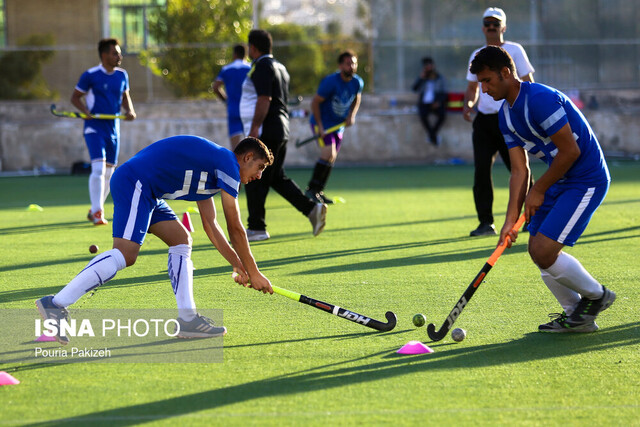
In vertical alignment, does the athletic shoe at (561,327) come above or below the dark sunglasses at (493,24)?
below

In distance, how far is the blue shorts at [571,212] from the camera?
5.07 metres

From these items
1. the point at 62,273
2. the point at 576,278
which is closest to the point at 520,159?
the point at 576,278

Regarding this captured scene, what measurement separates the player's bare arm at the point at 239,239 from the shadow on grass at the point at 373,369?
65cm

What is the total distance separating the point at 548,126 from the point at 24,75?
20077 millimetres

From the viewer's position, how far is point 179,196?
5254 mm

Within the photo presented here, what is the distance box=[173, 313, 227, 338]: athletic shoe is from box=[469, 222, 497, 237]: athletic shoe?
4513mm

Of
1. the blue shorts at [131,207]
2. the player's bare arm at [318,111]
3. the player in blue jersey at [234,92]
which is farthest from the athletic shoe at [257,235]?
the blue shorts at [131,207]

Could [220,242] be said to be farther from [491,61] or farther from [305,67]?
[305,67]

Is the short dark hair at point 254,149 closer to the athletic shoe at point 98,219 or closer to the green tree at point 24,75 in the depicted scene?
the athletic shoe at point 98,219

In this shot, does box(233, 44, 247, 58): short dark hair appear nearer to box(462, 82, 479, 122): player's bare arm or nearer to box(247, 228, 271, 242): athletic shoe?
box(247, 228, 271, 242): athletic shoe

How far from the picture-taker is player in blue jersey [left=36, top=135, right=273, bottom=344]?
194 inches

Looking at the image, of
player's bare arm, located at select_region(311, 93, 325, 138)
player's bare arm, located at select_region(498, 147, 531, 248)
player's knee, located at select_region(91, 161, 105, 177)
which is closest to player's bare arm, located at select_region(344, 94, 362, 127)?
player's bare arm, located at select_region(311, 93, 325, 138)

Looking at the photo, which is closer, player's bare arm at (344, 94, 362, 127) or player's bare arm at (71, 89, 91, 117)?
player's bare arm at (71, 89, 91, 117)

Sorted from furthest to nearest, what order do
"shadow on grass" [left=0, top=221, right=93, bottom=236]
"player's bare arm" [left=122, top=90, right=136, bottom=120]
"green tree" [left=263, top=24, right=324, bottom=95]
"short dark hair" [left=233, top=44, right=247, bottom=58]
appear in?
"green tree" [left=263, top=24, right=324, bottom=95] → "short dark hair" [left=233, top=44, right=247, bottom=58] → "player's bare arm" [left=122, top=90, right=136, bottom=120] → "shadow on grass" [left=0, top=221, right=93, bottom=236]
